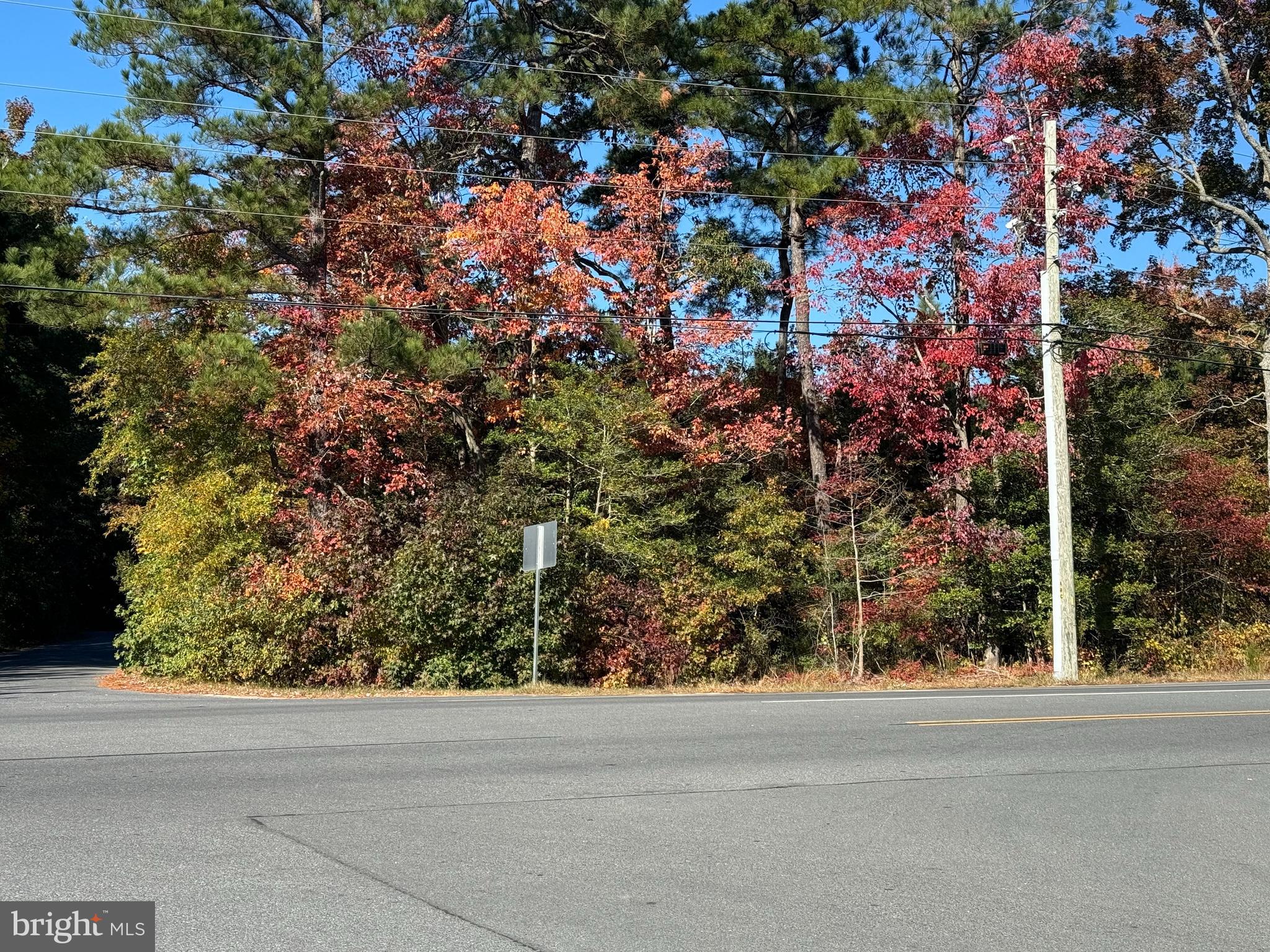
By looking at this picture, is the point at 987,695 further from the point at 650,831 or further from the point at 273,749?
the point at 273,749

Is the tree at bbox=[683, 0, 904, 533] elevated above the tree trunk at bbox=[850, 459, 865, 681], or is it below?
above

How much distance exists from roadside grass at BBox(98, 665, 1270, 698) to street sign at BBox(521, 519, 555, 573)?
216 centimetres

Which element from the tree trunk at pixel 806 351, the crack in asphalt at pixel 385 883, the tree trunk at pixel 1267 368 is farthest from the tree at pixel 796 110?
the crack in asphalt at pixel 385 883

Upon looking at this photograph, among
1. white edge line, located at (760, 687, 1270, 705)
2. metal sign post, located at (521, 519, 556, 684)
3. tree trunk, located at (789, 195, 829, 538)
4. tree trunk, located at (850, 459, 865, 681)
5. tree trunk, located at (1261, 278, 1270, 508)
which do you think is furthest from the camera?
tree trunk, located at (1261, 278, 1270, 508)

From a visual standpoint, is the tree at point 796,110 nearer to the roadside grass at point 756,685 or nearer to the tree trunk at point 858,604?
the tree trunk at point 858,604

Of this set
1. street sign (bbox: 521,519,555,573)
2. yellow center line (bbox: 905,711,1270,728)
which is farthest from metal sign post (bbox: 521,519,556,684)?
yellow center line (bbox: 905,711,1270,728)

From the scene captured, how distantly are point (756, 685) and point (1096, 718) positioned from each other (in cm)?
879

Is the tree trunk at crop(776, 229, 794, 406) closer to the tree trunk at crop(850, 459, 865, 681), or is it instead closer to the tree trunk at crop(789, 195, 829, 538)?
the tree trunk at crop(789, 195, 829, 538)

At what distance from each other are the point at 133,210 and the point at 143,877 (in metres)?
20.9

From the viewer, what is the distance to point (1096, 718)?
1340 cm

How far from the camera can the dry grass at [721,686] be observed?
1909 centimetres

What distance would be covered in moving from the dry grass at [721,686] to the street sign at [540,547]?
2154mm

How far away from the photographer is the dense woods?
23234 mm

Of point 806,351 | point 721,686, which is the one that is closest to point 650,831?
point 721,686
